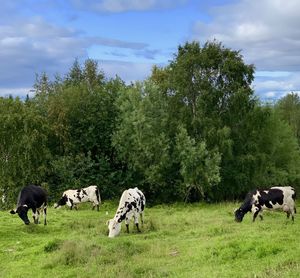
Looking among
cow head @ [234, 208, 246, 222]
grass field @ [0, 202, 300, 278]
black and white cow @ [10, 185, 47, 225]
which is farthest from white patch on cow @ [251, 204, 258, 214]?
black and white cow @ [10, 185, 47, 225]

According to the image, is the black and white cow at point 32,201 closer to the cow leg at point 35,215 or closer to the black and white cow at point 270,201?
the cow leg at point 35,215

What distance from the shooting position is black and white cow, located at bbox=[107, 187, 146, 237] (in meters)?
Answer: 20.6

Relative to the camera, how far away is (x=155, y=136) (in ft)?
125

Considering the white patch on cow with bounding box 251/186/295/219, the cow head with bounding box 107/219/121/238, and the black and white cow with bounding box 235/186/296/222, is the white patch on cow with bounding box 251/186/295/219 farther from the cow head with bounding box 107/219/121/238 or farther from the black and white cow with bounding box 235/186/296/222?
the cow head with bounding box 107/219/121/238

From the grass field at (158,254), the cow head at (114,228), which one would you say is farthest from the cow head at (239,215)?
the cow head at (114,228)

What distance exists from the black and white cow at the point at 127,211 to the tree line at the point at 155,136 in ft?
45.2

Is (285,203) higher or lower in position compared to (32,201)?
lower

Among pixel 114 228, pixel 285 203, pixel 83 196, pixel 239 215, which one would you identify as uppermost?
pixel 83 196

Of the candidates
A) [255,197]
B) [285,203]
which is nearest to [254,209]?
[255,197]

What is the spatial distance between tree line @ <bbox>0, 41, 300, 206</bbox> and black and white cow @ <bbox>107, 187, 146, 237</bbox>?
1379 cm

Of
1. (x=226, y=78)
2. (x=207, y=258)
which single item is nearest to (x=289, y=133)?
(x=226, y=78)

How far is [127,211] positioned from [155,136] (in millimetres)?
16774

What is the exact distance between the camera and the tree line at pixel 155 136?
37.6 metres

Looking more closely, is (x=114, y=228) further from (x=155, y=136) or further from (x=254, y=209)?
(x=155, y=136)
